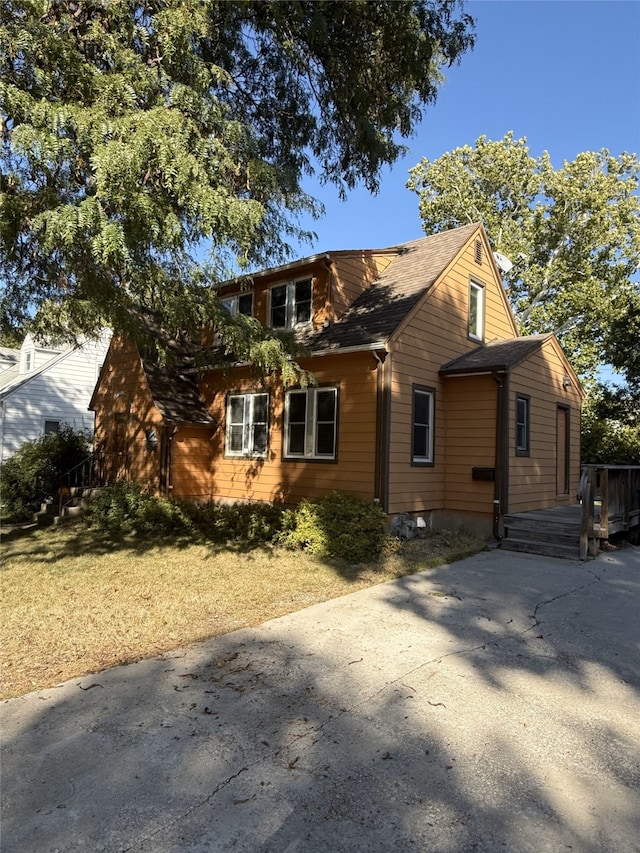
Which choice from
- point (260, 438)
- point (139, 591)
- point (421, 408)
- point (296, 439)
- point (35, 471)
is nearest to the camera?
point (139, 591)

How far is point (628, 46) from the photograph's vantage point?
873 cm

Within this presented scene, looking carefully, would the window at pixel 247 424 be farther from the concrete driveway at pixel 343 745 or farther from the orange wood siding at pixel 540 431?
the concrete driveway at pixel 343 745

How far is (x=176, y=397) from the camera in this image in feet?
46.2

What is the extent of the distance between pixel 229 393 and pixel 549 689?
10.7 meters

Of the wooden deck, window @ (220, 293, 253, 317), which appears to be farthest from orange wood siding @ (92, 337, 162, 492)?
the wooden deck

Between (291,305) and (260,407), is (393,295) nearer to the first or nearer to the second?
(291,305)

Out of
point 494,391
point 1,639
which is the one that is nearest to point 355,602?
point 1,639

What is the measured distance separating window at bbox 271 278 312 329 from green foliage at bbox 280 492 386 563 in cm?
493

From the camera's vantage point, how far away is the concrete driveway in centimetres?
260

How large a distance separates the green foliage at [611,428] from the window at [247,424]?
12.5 metres

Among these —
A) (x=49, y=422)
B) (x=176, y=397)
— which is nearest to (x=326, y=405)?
(x=176, y=397)

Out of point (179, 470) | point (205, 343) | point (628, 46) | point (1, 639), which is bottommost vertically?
point (1, 639)

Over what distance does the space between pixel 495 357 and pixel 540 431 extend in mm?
2358

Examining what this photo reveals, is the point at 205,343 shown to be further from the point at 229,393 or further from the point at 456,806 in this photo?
the point at 456,806
